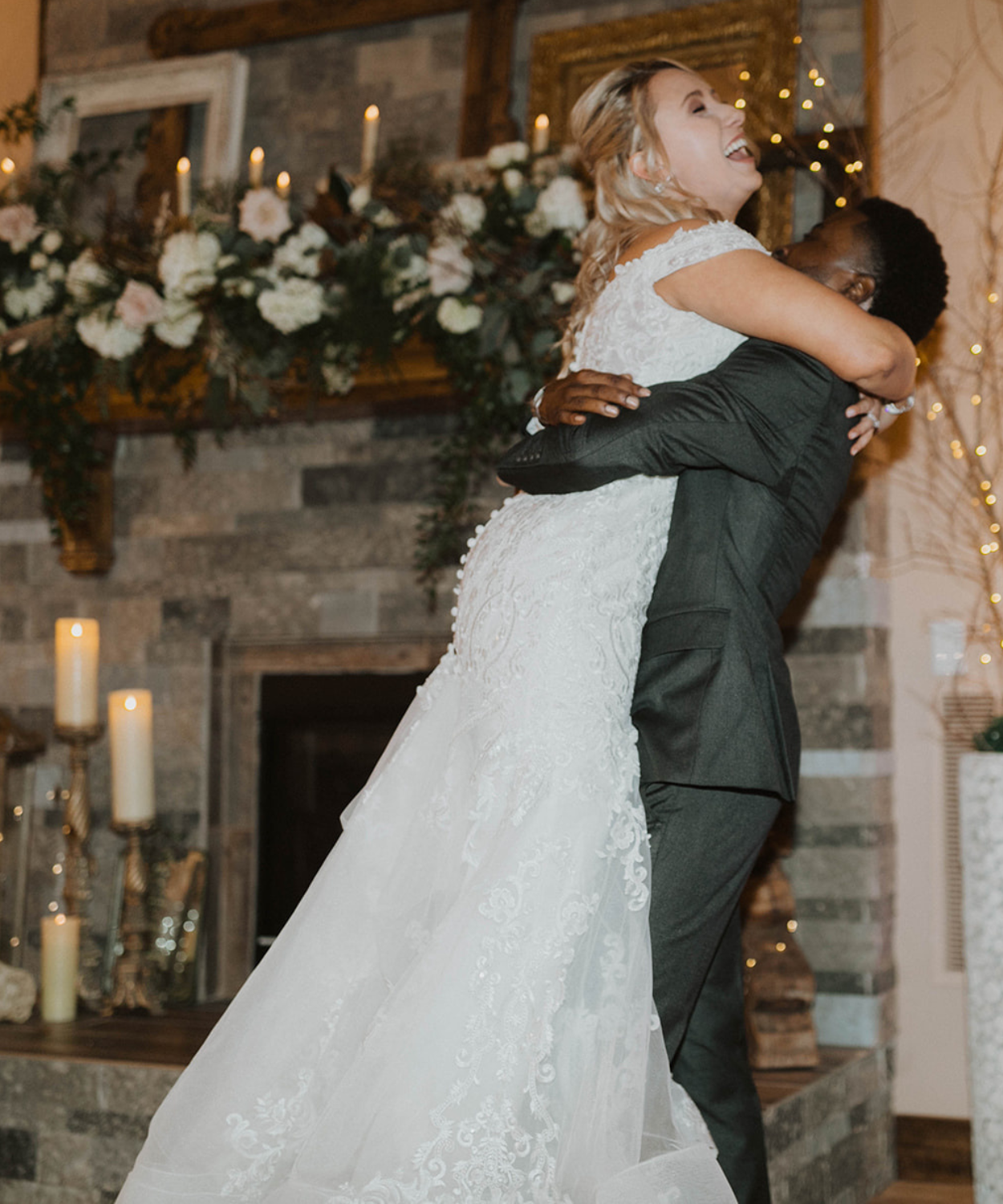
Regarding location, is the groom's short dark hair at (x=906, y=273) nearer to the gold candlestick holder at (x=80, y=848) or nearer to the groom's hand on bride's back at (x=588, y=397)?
the groom's hand on bride's back at (x=588, y=397)

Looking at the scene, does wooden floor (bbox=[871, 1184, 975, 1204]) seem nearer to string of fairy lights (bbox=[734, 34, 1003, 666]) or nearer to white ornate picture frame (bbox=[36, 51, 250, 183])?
string of fairy lights (bbox=[734, 34, 1003, 666])

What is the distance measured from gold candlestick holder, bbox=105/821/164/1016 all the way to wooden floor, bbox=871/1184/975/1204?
1.60 metres

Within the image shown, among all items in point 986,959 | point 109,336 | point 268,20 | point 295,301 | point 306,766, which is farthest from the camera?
point 268,20

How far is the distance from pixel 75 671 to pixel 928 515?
1.92 meters

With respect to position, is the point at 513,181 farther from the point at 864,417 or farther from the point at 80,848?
the point at 80,848

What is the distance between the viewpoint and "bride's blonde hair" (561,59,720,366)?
1751 mm

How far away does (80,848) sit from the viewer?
315 cm

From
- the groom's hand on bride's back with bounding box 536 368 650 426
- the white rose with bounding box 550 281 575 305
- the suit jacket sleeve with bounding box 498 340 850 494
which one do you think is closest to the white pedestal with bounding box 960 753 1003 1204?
the suit jacket sleeve with bounding box 498 340 850 494

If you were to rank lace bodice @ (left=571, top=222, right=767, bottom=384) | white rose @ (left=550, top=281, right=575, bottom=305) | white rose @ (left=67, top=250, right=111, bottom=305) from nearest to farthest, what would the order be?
lace bodice @ (left=571, top=222, right=767, bottom=384) < white rose @ (left=550, top=281, right=575, bottom=305) < white rose @ (left=67, top=250, right=111, bottom=305)

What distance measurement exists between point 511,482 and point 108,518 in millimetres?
2070

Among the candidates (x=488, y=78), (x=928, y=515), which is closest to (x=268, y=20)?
(x=488, y=78)

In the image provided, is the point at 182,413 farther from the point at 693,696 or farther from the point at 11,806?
the point at 693,696

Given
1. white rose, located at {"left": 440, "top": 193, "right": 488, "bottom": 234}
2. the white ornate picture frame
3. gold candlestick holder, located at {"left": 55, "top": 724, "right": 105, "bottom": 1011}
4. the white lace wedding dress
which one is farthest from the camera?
the white ornate picture frame

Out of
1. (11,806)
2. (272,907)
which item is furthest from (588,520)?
(11,806)
